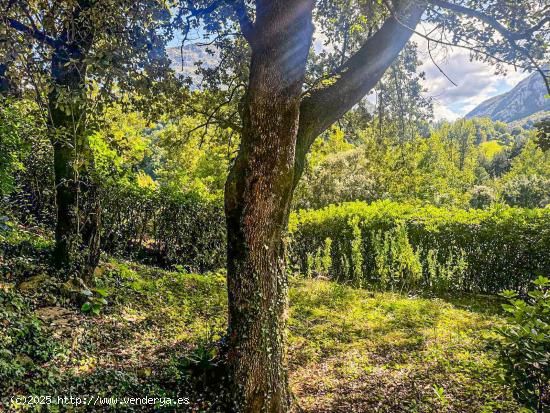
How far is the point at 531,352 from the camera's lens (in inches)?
88.5

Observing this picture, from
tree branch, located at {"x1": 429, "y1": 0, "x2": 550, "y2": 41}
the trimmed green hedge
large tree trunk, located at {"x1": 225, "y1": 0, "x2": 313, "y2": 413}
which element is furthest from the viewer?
the trimmed green hedge

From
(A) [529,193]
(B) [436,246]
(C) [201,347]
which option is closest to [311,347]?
(C) [201,347]

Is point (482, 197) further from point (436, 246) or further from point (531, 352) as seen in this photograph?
point (531, 352)

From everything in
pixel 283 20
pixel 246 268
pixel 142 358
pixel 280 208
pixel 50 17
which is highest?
pixel 50 17

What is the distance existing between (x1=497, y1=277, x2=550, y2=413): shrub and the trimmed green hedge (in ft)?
18.9

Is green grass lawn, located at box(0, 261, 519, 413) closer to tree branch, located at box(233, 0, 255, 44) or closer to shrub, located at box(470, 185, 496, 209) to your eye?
tree branch, located at box(233, 0, 255, 44)

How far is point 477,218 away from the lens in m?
8.19

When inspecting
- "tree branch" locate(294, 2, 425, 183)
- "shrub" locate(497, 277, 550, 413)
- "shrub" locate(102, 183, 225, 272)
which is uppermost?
"tree branch" locate(294, 2, 425, 183)

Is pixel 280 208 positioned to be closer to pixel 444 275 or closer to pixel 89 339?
pixel 89 339

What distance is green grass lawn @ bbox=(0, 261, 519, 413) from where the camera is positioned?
3467 mm

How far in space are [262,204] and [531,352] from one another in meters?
2.13

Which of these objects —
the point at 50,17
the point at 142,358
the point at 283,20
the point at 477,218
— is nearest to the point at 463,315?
the point at 477,218

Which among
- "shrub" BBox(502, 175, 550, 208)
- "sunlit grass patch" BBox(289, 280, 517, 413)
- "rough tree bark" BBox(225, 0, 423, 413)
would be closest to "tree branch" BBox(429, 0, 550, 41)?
"rough tree bark" BBox(225, 0, 423, 413)

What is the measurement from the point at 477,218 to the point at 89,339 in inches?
318
